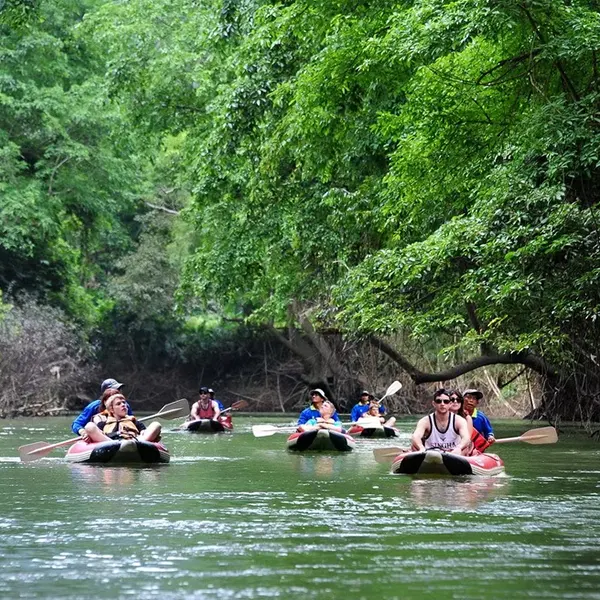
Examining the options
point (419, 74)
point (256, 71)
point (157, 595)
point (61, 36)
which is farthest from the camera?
point (61, 36)

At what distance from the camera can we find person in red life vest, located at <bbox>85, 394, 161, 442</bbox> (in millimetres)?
17188

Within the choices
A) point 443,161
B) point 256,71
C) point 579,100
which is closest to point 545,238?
point 579,100

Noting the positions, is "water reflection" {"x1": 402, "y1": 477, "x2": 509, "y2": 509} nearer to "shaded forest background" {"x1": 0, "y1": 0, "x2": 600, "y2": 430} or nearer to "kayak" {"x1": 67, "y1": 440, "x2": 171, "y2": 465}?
"kayak" {"x1": 67, "y1": 440, "x2": 171, "y2": 465}

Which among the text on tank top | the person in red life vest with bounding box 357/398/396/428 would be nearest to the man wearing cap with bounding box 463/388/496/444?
the text on tank top

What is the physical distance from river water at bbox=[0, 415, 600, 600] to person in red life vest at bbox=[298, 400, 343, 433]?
4.84 metres

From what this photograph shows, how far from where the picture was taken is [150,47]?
36.1m

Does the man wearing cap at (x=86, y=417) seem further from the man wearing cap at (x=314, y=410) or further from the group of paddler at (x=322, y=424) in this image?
the man wearing cap at (x=314, y=410)

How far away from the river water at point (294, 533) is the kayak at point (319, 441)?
4.10 meters

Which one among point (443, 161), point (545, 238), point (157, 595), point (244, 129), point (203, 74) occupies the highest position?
point (203, 74)

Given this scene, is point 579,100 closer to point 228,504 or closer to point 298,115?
point 298,115

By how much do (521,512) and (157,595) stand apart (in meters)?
4.84

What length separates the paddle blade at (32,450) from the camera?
17672 millimetres

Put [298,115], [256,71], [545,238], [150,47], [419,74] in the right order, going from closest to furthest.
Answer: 1. [545,238]
2. [419,74]
3. [298,115]
4. [256,71]
5. [150,47]

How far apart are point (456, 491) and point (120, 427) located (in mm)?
5621
